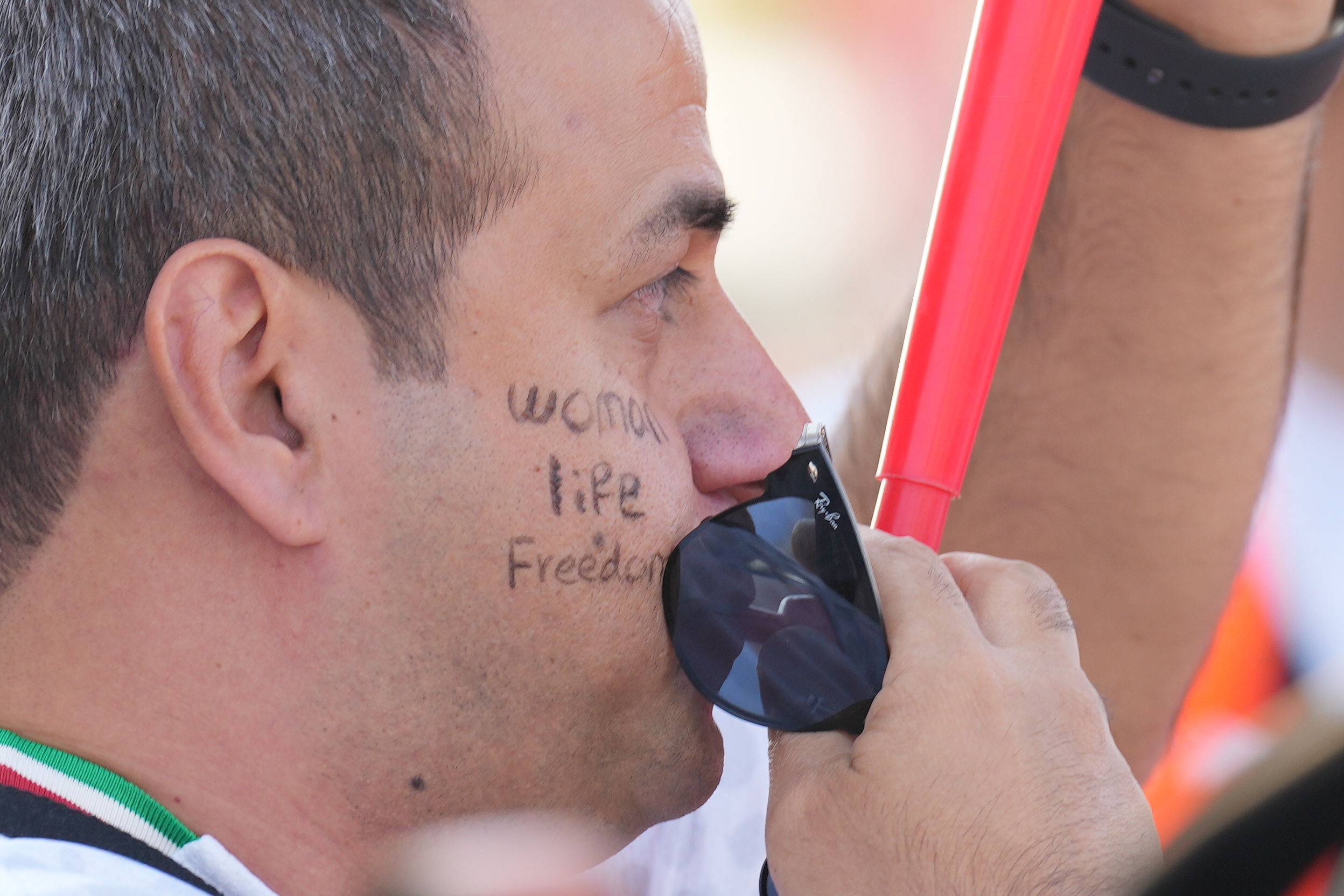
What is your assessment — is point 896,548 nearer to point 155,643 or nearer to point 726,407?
point 726,407

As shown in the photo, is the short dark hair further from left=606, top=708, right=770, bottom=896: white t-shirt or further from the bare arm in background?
left=606, top=708, right=770, bottom=896: white t-shirt

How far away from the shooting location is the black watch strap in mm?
1860

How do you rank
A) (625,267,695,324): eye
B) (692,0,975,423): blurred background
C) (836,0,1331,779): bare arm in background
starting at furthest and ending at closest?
(692,0,975,423): blurred background → (836,0,1331,779): bare arm in background → (625,267,695,324): eye

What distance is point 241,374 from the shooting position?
1300mm

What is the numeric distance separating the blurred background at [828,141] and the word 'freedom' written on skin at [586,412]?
382 cm

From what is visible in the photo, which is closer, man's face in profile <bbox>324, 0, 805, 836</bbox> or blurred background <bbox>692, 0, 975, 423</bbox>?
man's face in profile <bbox>324, 0, 805, 836</bbox>

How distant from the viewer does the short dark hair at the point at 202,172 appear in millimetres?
1302

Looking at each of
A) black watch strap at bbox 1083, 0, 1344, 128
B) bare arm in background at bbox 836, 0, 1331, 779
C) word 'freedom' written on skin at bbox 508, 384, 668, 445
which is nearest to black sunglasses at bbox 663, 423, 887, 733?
word 'freedom' written on skin at bbox 508, 384, 668, 445

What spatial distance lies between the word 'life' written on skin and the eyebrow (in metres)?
0.24

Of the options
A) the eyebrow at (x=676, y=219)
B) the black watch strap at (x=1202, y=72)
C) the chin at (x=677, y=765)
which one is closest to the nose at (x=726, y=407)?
the eyebrow at (x=676, y=219)

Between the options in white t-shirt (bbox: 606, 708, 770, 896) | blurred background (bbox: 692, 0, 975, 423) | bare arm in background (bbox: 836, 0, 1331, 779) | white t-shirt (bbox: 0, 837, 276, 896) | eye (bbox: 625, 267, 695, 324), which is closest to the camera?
white t-shirt (bbox: 0, 837, 276, 896)

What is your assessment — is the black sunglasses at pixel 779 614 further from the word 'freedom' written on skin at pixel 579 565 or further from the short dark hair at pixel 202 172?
the short dark hair at pixel 202 172

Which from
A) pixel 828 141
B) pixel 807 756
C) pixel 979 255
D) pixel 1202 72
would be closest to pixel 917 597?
pixel 807 756

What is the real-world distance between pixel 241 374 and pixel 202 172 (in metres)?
0.21
